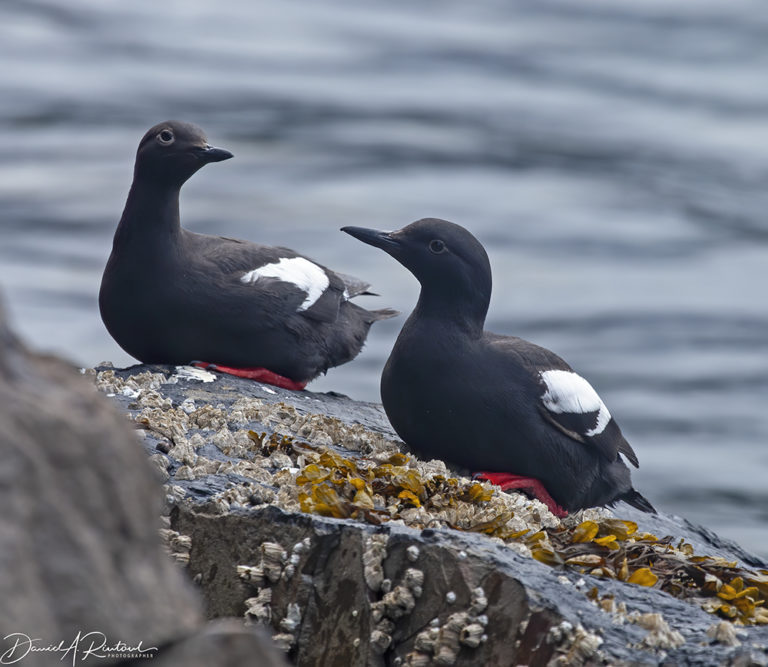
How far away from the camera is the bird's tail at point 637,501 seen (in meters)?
6.63

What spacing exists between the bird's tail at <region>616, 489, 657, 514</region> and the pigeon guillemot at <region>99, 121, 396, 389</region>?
1956mm

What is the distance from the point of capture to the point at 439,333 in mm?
6070

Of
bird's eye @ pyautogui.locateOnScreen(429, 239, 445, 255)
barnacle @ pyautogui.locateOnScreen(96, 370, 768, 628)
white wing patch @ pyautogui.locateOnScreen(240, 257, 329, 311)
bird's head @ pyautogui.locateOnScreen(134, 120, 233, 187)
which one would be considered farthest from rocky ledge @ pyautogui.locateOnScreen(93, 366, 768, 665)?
bird's head @ pyautogui.locateOnScreen(134, 120, 233, 187)

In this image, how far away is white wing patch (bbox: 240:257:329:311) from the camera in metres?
7.27

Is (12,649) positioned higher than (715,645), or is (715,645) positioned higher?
(12,649)

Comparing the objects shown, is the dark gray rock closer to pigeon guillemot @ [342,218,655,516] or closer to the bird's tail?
pigeon guillemot @ [342,218,655,516]

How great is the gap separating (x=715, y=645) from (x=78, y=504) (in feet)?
6.41

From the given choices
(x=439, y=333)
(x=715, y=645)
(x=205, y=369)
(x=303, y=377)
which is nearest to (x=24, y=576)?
(x=715, y=645)

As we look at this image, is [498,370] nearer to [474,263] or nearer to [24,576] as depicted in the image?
[474,263]

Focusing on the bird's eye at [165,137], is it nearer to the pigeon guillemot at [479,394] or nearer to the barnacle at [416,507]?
the pigeon guillemot at [479,394]

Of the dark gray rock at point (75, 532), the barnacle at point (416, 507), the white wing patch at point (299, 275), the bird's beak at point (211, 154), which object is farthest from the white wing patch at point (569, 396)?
the dark gray rock at point (75, 532)

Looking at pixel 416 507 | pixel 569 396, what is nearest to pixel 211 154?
pixel 569 396

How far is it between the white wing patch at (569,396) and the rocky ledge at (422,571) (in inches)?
55.7

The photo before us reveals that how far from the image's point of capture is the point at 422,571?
349 cm
